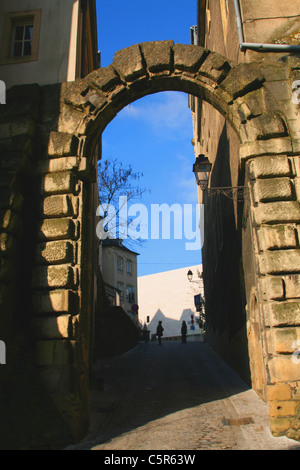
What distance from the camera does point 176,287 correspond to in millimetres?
62406

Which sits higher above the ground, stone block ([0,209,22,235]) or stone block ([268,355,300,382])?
stone block ([0,209,22,235])

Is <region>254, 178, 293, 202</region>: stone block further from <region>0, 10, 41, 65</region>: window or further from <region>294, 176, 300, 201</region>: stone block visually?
<region>0, 10, 41, 65</region>: window

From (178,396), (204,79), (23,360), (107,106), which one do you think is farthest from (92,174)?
(178,396)

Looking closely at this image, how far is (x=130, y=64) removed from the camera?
7.14 metres

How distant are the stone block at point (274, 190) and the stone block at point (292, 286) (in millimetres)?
1175

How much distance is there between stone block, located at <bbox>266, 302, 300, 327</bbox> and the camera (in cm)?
536

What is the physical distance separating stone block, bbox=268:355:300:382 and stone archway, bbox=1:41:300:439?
0.04 feet

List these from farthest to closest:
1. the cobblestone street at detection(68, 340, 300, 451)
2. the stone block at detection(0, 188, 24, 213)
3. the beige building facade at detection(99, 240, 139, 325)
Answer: the beige building facade at detection(99, 240, 139, 325), the stone block at detection(0, 188, 24, 213), the cobblestone street at detection(68, 340, 300, 451)

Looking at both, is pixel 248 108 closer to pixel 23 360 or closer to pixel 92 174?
pixel 92 174

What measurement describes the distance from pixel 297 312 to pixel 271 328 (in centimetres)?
41

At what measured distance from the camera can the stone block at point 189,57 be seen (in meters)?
7.03

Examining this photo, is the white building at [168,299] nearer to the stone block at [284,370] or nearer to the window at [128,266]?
the window at [128,266]

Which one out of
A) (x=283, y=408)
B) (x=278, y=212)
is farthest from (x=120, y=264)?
(x=283, y=408)

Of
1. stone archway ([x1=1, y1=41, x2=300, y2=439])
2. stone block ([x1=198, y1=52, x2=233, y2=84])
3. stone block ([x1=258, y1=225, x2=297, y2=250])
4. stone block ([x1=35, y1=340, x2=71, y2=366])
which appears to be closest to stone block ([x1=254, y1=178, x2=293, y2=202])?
stone archway ([x1=1, y1=41, x2=300, y2=439])
